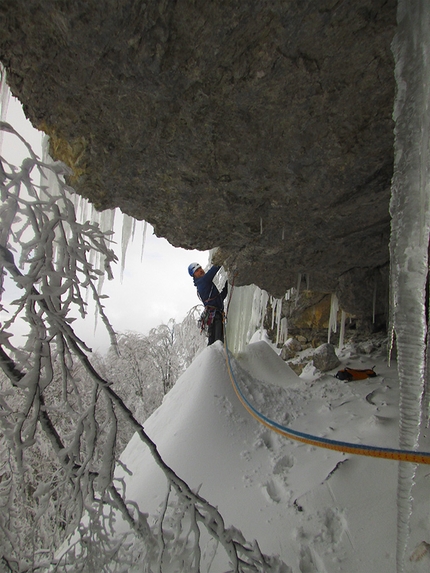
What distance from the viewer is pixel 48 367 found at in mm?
937

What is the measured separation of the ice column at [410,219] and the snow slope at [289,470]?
1.00 feet

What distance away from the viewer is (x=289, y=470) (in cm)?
205

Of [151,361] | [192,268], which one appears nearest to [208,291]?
[192,268]

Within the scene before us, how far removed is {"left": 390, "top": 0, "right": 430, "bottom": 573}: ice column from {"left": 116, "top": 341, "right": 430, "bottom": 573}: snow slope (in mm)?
306

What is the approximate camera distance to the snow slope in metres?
1.51

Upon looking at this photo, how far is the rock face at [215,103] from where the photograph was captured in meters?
1.38

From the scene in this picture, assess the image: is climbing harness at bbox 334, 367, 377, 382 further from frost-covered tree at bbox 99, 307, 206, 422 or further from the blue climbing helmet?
frost-covered tree at bbox 99, 307, 206, 422

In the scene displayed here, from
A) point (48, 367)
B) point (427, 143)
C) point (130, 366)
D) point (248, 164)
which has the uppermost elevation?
point (248, 164)

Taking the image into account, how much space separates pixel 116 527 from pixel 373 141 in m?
2.75

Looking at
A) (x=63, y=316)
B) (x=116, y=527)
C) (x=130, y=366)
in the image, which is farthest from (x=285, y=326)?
(x=63, y=316)

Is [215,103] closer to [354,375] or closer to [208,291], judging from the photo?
[208,291]

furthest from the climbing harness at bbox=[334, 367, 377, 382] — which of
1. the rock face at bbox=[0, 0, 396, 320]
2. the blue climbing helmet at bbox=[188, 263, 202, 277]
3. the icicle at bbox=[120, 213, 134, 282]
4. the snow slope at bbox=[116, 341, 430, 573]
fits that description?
the icicle at bbox=[120, 213, 134, 282]

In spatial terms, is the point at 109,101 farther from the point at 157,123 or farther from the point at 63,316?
the point at 63,316

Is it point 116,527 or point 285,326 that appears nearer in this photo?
point 116,527
